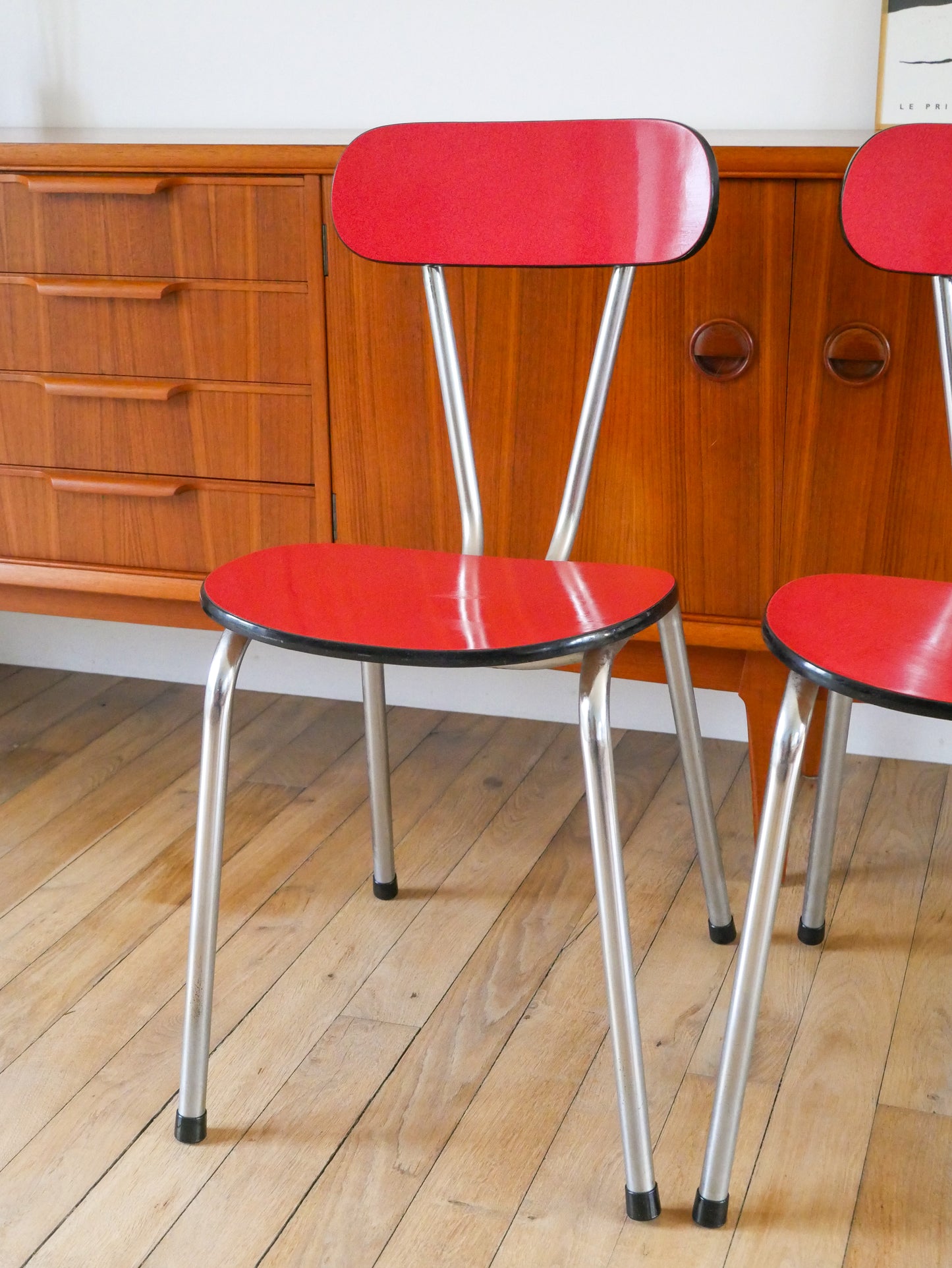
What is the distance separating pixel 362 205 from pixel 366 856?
748 millimetres

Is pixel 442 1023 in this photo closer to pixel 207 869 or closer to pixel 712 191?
pixel 207 869

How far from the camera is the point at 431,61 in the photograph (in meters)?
1.77

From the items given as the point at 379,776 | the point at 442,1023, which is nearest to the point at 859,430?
the point at 379,776

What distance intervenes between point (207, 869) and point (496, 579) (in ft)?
1.14

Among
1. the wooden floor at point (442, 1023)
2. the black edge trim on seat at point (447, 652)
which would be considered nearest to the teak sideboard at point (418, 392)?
the wooden floor at point (442, 1023)

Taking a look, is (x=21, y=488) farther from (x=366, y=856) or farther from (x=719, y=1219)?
(x=719, y=1219)

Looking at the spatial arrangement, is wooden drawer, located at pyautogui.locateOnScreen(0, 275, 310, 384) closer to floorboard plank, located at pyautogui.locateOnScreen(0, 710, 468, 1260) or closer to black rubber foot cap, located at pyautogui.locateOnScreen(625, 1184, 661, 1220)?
floorboard plank, located at pyautogui.locateOnScreen(0, 710, 468, 1260)

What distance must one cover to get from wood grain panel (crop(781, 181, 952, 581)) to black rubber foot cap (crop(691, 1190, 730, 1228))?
713mm

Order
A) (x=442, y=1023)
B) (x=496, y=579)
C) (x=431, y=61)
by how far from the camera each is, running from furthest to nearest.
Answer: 1. (x=431, y=61)
2. (x=442, y=1023)
3. (x=496, y=579)

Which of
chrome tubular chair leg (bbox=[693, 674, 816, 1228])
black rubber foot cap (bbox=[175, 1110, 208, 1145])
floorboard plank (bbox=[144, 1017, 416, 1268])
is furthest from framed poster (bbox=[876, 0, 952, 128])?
black rubber foot cap (bbox=[175, 1110, 208, 1145])

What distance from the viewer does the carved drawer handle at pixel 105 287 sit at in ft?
5.05

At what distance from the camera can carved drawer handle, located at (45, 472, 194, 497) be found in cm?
162

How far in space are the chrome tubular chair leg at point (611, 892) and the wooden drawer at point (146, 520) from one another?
0.73 metres

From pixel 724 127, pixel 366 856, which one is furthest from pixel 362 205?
pixel 366 856
